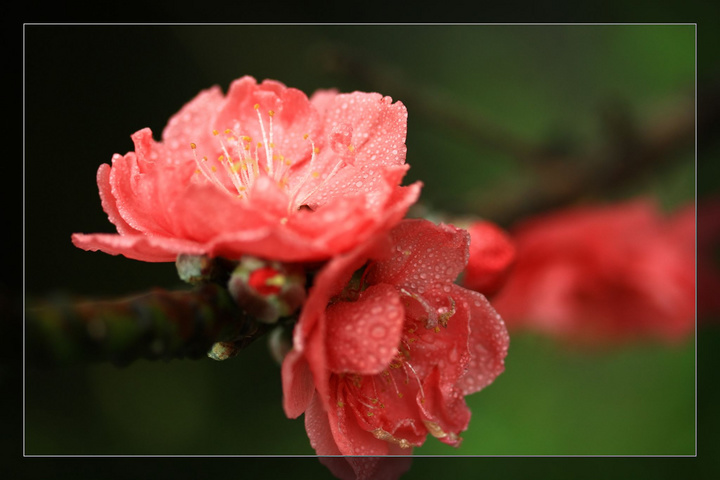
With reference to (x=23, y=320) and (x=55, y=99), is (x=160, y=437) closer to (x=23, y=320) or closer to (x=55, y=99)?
(x=55, y=99)

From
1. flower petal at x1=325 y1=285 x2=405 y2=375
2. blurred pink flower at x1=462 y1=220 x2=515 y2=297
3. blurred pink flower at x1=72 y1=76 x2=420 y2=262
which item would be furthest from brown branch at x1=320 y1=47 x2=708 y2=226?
flower petal at x1=325 y1=285 x2=405 y2=375

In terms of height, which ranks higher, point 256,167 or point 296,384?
point 256,167

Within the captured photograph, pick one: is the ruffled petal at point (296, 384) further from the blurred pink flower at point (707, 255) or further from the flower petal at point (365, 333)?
the blurred pink flower at point (707, 255)

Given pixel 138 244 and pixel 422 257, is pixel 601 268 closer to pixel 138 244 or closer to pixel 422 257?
pixel 422 257

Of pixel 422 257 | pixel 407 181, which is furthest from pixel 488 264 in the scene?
pixel 407 181

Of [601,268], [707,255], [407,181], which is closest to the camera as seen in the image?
[601,268]

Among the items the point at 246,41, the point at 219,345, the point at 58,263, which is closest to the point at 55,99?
the point at 58,263

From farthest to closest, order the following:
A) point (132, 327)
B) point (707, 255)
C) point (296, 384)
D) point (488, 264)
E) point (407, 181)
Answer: point (407, 181) < point (707, 255) < point (488, 264) < point (296, 384) < point (132, 327)
